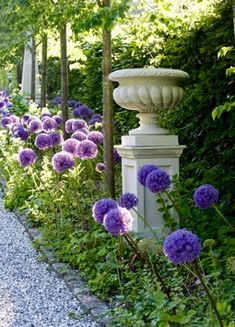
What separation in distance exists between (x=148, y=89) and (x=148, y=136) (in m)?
0.30

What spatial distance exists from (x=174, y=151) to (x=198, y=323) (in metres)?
1.46

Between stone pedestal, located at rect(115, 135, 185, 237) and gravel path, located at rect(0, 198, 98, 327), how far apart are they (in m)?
0.67

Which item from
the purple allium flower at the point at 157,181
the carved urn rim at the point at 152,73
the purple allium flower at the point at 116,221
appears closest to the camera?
the purple allium flower at the point at 116,221

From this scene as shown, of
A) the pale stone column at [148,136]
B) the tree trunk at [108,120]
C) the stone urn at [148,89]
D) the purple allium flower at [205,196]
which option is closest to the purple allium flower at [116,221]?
the purple allium flower at [205,196]

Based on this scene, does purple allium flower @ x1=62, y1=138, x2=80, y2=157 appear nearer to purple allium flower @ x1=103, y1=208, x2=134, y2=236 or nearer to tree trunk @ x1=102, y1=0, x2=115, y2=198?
tree trunk @ x1=102, y1=0, x2=115, y2=198

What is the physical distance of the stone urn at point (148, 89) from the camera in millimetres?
3330

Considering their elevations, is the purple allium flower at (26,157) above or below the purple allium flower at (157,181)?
below

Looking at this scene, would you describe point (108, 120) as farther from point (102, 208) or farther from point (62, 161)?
point (102, 208)

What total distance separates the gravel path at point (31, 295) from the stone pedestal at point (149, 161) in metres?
0.67

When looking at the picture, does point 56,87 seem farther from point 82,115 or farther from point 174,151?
point 174,151

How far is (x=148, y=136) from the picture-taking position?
135 inches

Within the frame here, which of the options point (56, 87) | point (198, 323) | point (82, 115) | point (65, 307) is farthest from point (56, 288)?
point (56, 87)

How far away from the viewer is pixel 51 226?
4074mm

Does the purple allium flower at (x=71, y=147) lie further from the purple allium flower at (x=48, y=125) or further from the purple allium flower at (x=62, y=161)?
the purple allium flower at (x=48, y=125)
